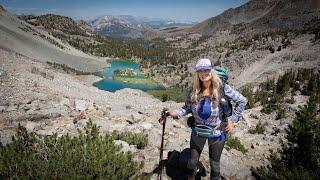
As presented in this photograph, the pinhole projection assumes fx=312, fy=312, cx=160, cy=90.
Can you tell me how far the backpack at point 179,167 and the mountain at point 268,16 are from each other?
65728mm

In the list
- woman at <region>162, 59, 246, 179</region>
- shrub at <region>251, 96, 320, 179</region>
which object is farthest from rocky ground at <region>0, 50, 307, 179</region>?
woman at <region>162, 59, 246, 179</region>

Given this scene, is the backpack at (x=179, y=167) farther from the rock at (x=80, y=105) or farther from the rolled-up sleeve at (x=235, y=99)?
the rock at (x=80, y=105)

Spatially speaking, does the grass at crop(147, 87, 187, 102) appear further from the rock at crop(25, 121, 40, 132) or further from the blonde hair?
the blonde hair

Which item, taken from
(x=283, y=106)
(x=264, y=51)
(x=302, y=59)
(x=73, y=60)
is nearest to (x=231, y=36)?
(x=73, y=60)

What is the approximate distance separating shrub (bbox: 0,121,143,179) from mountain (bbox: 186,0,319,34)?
67.4m

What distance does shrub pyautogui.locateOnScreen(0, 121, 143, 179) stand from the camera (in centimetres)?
553

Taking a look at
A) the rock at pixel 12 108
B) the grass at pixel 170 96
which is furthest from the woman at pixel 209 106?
the grass at pixel 170 96

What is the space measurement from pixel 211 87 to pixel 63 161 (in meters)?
3.04

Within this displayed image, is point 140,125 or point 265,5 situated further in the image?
point 265,5

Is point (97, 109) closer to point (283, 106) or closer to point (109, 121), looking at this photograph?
point (109, 121)

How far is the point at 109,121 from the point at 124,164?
16.2 ft

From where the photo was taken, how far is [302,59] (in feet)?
98.2

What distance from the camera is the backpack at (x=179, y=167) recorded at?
714 cm

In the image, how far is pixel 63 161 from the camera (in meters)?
5.79
